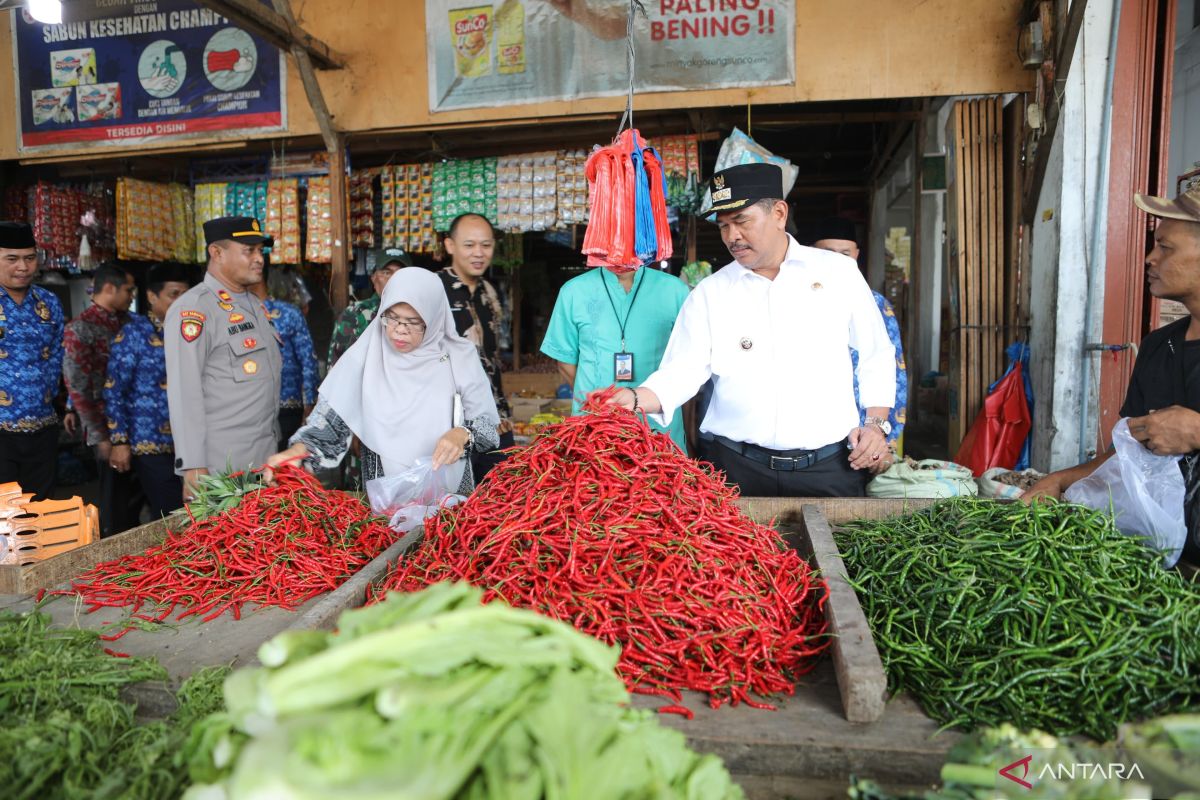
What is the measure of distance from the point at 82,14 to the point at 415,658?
778 cm

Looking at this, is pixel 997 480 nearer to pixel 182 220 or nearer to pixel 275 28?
pixel 275 28

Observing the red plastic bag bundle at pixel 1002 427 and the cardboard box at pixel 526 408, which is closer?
the red plastic bag bundle at pixel 1002 427

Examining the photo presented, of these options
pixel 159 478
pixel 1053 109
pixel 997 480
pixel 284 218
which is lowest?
pixel 159 478

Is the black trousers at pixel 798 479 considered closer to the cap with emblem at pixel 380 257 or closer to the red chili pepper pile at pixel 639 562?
the red chili pepper pile at pixel 639 562

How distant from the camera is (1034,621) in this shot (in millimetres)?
1767

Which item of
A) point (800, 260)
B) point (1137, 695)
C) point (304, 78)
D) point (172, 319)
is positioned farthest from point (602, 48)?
point (1137, 695)

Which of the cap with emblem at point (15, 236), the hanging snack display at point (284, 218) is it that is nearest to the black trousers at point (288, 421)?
the cap with emblem at point (15, 236)

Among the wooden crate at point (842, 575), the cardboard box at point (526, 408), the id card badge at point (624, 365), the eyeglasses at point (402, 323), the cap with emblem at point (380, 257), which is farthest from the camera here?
the cardboard box at point (526, 408)

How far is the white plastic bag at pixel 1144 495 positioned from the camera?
7.62 feet

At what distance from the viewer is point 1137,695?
1600 mm

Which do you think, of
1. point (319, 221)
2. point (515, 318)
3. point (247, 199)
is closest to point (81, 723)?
point (319, 221)

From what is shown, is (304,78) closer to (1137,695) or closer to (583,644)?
(583,644)

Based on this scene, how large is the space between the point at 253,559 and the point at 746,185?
242cm

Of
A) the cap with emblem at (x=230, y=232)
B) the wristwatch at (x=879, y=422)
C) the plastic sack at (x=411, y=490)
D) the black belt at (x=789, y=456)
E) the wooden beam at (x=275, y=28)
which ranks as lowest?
the plastic sack at (x=411, y=490)
